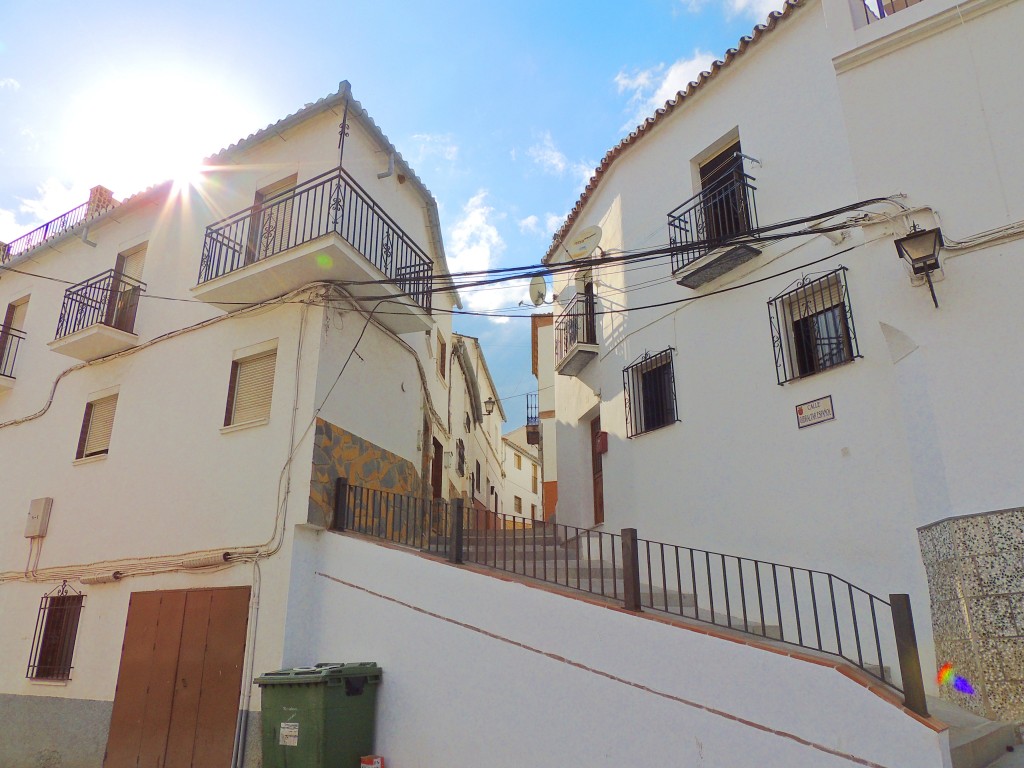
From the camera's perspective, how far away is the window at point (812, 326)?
7082 mm

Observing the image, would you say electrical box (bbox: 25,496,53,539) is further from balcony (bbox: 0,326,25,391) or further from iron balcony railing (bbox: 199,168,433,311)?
iron balcony railing (bbox: 199,168,433,311)

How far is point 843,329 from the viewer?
7035 millimetres

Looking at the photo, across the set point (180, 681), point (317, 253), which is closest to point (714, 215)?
point (317, 253)

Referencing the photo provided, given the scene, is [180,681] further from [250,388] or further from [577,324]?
[577,324]

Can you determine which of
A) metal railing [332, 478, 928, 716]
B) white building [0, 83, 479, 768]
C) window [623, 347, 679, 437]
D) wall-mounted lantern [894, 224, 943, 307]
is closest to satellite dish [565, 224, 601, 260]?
window [623, 347, 679, 437]

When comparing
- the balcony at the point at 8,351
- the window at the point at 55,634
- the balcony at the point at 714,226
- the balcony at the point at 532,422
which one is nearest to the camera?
the balcony at the point at 714,226

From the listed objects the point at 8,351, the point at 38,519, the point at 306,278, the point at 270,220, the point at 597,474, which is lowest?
the point at 38,519

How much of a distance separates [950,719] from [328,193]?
867 centimetres

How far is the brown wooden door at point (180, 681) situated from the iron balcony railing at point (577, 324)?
627 centimetres

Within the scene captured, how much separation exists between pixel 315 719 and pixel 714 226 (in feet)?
23.7

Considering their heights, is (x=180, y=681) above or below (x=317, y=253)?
below

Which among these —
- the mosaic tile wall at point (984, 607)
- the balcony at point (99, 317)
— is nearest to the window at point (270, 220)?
the balcony at point (99, 317)

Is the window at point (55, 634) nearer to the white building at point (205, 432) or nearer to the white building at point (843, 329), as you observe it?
the white building at point (205, 432)

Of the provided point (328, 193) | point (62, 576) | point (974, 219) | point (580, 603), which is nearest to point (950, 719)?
point (580, 603)
